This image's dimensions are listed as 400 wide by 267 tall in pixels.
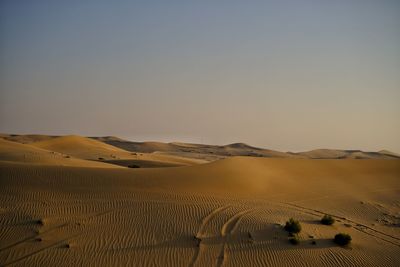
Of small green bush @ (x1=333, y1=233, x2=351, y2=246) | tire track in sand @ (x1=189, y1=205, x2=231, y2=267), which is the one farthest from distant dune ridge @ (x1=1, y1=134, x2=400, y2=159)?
small green bush @ (x1=333, y1=233, x2=351, y2=246)

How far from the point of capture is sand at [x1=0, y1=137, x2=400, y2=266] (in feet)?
41.4

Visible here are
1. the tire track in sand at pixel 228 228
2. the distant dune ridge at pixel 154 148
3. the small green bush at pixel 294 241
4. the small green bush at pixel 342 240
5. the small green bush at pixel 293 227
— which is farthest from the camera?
the distant dune ridge at pixel 154 148

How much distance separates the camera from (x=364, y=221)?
1908 cm

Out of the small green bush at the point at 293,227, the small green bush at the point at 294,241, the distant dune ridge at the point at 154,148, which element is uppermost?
the distant dune ridge at the point at 154,148

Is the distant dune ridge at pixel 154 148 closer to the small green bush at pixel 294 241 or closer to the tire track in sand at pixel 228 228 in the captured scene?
the tire track in sand at pixel 228 228

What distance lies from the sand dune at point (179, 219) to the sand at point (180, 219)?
4 cm

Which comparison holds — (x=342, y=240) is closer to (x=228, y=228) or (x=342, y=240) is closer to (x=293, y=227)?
(x=293, y=227)

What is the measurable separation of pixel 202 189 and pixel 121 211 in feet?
20.0

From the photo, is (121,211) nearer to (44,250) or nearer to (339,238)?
(44,250)

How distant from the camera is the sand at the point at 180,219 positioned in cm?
1262

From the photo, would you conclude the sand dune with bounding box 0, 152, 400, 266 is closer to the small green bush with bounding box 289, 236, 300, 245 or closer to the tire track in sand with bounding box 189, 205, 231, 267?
the tire track in sand with bounding box 189, 205, 231, 267

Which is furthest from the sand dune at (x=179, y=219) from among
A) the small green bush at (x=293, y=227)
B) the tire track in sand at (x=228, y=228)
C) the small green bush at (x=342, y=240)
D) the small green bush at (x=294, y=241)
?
the small green bush at (x=293, y=227)

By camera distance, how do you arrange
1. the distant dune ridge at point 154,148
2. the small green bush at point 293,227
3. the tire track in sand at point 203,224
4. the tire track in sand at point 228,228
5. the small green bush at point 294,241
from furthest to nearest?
1. the distant dune ridge at point 154,148
2. the small green bush at point 293,227
3. the small green bush at point 294,241
4. the tire track in sand at point 228,228
5. the tire track in sand at point 203,224

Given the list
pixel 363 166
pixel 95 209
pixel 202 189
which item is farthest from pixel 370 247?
pixel 363 166
